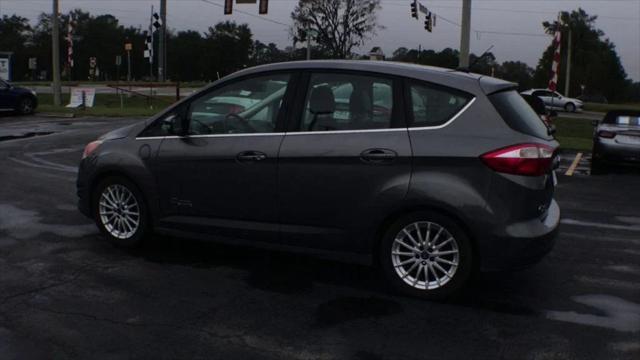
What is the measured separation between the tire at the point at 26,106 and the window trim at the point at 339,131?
75.5ft

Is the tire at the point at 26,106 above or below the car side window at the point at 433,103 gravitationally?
below

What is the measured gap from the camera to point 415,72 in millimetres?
5273

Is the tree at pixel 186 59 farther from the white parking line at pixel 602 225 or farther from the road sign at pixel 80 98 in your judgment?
the white parking line at pixel 602 225

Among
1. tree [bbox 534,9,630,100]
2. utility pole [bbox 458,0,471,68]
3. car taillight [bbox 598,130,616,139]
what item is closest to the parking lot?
car taillight [bbox 598,130,616,139]

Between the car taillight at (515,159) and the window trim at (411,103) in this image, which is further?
the window trim at (411,103)

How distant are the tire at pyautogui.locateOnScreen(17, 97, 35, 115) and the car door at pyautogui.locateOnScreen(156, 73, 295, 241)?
22.1 metres

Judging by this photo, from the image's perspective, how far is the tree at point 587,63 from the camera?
99000 millimetres

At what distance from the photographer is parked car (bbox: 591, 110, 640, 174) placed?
13.4 meters

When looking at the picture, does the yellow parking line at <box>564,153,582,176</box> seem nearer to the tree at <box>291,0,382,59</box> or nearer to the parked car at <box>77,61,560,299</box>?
the parked car at <box>77,61,560,299</box>

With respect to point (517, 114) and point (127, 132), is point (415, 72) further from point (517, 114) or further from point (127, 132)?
point (127, 132)

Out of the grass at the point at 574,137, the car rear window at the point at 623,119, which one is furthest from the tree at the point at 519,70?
the car rear window at the point at 623,119

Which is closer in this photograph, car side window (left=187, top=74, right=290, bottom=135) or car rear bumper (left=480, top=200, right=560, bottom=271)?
car rear bumper (left=480, top=200, right=560, bottom=271)

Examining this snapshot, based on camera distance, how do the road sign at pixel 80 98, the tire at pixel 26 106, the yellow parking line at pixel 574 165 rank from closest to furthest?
the yellow parking line at pixel 574 165
the tire at pixel 26 106
the road sign at pixel 80 98

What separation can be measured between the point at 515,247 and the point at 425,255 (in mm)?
643
